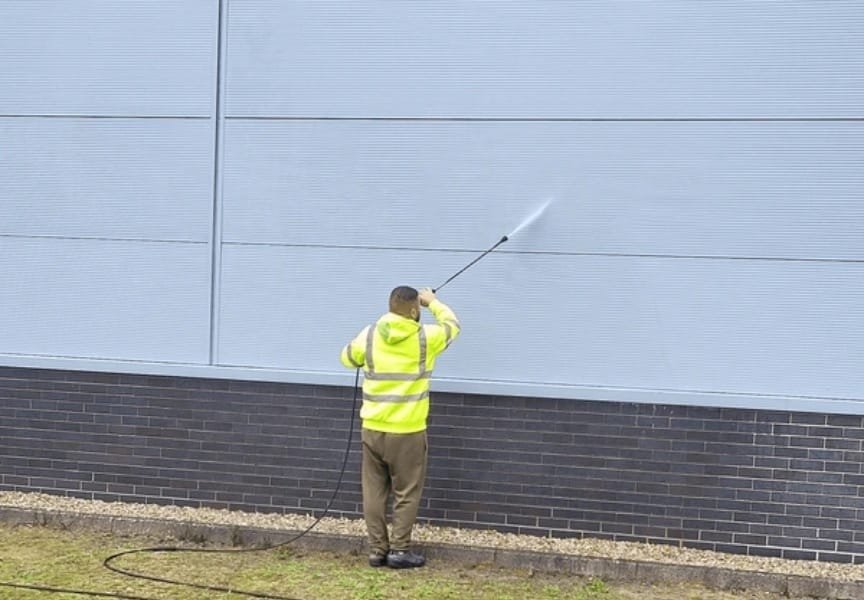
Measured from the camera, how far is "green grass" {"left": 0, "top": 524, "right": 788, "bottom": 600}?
592 cm

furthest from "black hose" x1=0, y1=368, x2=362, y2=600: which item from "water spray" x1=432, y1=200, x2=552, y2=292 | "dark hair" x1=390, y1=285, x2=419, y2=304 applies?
"water spray" x1=432, y1=200, x2=552, y2=292

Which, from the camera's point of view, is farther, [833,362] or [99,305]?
[99,305]

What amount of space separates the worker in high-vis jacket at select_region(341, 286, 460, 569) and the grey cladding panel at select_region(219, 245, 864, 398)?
0.56 metres

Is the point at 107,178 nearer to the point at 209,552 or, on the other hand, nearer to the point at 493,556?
the point at 209,552

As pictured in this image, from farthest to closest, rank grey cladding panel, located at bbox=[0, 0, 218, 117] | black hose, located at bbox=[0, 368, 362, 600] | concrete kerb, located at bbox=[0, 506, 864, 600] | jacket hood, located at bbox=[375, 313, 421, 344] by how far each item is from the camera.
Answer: grey cladding panel, located at bbox=[0, 0, 218, 117]
jacket hood, located at bbox=[375, 313, 421, 344]
concrete kerb, located at bbox=[0, 506, 864, 600]
black hose, located at bbox=[0, 368, 362, 600]

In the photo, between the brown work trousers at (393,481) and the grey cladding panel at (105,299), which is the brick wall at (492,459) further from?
the brown work trousers at (393,481)

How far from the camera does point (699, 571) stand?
6227mm

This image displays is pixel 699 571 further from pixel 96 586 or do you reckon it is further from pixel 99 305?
pixel 99 305

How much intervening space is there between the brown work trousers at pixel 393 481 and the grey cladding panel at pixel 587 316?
788 millimetres

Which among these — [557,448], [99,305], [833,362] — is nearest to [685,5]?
[833,362]

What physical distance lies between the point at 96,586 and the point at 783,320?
4735mm

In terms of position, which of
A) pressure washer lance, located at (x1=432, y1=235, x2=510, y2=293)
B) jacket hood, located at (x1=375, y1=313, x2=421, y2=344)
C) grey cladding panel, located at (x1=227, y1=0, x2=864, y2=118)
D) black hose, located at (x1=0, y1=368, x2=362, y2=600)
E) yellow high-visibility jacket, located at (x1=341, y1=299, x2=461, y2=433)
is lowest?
black hose, located at (x1=0, y1=368, x2=362, y2=600)

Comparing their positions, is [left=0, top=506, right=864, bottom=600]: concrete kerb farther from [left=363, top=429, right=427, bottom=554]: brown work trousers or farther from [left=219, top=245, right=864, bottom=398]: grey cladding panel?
[left=219, top=245, right=864, bottom=398]: grey cladding panel

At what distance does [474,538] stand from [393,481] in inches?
31.2
